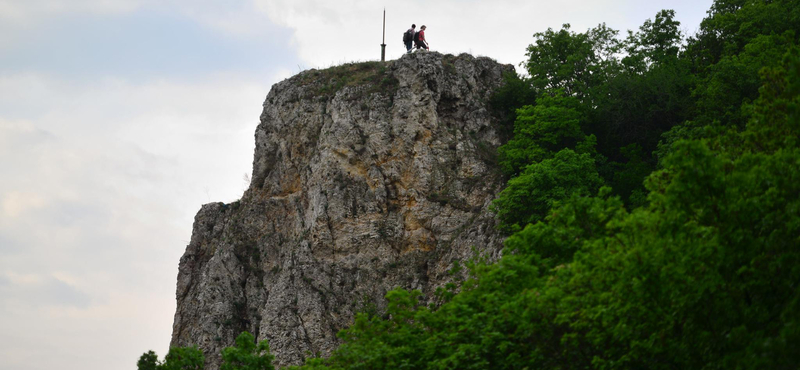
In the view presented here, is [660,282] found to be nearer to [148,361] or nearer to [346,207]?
[148,361]

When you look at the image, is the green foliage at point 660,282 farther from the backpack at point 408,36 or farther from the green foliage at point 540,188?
the backpack at point 408,36

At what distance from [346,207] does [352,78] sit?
871 cm

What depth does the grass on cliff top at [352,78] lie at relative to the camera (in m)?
45.8

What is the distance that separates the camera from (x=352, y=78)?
46.9 metres

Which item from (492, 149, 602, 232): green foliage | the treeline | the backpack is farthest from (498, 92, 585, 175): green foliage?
the treeline

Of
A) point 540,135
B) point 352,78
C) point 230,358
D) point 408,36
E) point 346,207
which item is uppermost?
point 408,36

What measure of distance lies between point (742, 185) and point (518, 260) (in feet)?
24.0

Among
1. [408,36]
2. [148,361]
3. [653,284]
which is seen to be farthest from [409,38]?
[653,284]

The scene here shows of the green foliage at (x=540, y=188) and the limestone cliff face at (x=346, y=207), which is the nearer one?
the green foliage at (x=540, y=188)

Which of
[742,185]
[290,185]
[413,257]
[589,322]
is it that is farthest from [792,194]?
[290,185]

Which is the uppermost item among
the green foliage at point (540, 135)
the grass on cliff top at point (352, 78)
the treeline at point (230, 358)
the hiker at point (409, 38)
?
the hiker at point (409, 38)

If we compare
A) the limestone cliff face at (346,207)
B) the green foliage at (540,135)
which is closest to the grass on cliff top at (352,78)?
the limestone cliff face at (346,207)

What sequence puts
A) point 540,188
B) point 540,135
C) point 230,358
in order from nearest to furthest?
1. point 230,358
2. point 540,188
3. point 540,135

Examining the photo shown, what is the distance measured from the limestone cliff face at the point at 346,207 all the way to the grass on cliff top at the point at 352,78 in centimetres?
9
